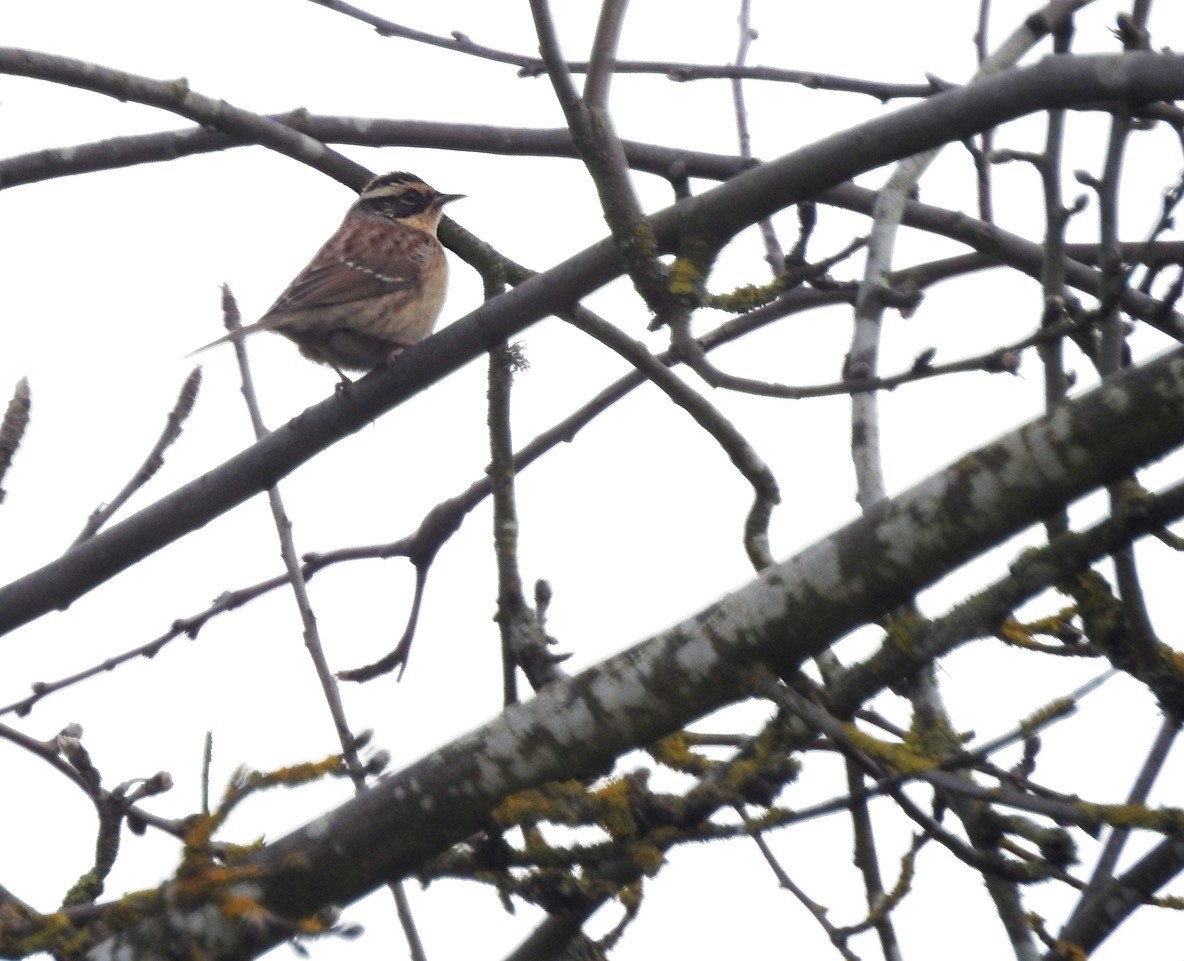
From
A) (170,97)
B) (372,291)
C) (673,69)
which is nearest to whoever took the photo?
(170,97)

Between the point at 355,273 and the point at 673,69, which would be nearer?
the point at 673,69

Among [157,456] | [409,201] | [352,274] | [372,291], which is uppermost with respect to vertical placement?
[409,201]

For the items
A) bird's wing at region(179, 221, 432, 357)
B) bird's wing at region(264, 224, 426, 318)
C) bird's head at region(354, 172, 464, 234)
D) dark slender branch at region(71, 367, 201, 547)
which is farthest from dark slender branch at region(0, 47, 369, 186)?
bird's head at region(354, 172, 464, 234)

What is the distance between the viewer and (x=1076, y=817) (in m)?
2.81

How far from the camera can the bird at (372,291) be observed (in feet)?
25.5

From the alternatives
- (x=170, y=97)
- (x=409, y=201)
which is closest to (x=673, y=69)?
(x=170, y=97)

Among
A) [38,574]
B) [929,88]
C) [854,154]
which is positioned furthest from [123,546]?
[929,88]

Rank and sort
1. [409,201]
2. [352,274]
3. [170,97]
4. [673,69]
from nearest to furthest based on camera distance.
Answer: [170,97] → [673,69] → [352,274] → [409,201]

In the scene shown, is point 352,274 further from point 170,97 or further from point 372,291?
point 170,97

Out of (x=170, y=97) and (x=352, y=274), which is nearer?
(x=170, y=97)

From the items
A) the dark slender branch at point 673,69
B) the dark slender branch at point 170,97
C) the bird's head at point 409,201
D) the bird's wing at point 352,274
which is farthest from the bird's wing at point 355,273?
the dark slender branch at point 170,97

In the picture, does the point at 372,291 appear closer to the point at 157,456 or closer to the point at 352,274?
the point at 352,274

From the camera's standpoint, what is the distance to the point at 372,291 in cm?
792

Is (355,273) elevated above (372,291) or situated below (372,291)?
above
